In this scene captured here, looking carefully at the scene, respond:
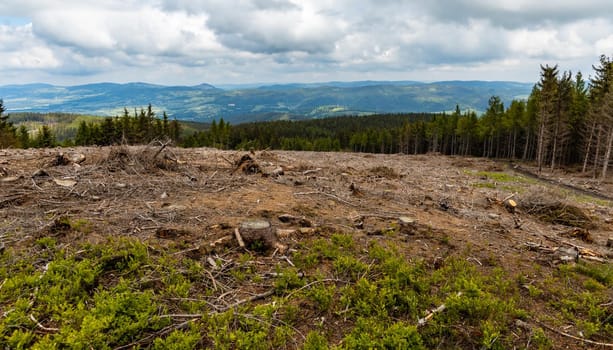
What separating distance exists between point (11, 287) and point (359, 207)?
8264mm

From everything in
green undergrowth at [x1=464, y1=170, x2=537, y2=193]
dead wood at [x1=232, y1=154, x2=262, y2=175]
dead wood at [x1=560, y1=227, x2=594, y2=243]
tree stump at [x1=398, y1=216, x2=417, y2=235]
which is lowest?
green undergrowth at [x1=464, y1=170, x2=537, y2=193]

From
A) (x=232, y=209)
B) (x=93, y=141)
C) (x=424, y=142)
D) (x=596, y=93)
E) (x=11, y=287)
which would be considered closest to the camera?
(x=11, y=287)

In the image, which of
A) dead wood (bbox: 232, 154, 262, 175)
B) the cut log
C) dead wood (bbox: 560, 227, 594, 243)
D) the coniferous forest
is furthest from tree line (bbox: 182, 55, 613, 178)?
dead wood (bbox: 560, 227, 594, 243)

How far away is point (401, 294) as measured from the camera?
5207 mm

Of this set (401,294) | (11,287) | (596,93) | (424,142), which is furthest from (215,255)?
(424,142)

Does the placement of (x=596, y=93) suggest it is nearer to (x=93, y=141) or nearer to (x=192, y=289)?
(x=192, y=289)

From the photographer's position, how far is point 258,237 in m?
6.55

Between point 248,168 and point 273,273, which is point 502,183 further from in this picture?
point 273,273

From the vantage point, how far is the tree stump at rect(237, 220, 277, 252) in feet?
21.5

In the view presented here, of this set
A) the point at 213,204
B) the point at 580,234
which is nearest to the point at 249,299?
the point at 213,204

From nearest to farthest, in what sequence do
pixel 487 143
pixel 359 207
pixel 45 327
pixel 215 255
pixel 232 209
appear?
pixel 45 327, pixel 215 255, pixel 232 209, pixel 359 207, pixel 487 143

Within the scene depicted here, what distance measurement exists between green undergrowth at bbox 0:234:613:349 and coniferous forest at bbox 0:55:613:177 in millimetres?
9458

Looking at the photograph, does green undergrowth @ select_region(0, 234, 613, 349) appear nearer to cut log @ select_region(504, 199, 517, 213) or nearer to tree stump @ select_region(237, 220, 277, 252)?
tree stump @ select_region(237, 220, 277, 252)

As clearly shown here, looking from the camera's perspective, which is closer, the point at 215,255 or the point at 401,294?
the point at 401,294
